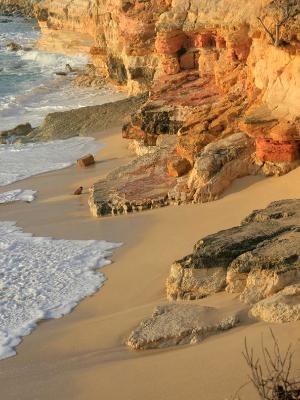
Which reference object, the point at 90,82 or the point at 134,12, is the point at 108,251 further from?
the point at 90,82

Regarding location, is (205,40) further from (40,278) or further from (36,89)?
→ (36,89)

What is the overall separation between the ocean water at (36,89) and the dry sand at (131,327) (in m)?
10.6

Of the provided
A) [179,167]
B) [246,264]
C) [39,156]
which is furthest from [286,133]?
[39,156]

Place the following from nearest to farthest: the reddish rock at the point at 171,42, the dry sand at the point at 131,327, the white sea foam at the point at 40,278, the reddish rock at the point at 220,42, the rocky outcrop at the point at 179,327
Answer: the dry sand at the point at 131,327 → the rocky outcrop at the point at 179,327 → the white sea foam at the point at 40,278 → the reddish rock at the point at 220,42 → the reddish rock at the point at 171,42

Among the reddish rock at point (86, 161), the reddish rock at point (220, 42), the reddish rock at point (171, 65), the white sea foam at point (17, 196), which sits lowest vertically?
the reddish rock at point (86, 161)

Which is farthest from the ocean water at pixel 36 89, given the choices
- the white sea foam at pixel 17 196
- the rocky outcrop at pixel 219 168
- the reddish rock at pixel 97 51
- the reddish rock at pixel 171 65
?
the rocky outcrop at pixel 219 168

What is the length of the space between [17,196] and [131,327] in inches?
273

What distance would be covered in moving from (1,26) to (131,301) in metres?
41.9

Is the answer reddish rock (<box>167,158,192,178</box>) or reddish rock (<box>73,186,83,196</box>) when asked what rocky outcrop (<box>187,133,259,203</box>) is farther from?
reddish rock (<box>73,186,83,196</box>)

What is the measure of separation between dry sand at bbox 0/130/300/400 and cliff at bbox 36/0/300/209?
0.42 m

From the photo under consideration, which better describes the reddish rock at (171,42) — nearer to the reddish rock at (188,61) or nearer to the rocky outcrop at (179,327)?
the reddish rock at (188,61)

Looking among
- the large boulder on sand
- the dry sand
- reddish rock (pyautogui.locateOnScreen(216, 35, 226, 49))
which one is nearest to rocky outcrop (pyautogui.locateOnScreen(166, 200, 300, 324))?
the large boulder on sand

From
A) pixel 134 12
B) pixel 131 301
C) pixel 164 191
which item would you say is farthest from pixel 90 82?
pixel 131 301

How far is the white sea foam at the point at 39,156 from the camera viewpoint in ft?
52.7
